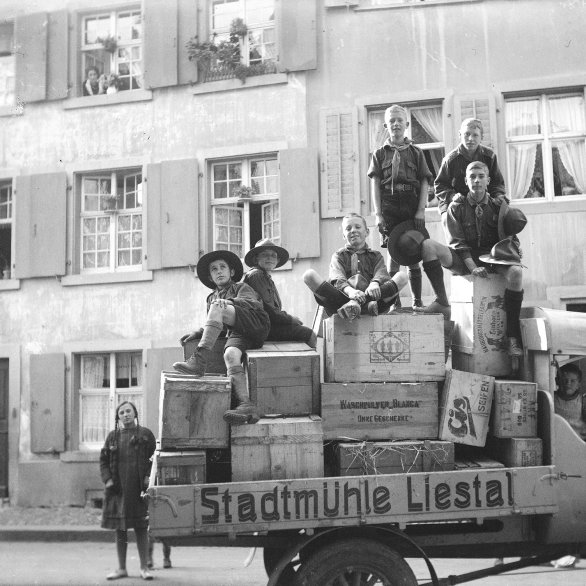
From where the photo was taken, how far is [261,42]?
12664 millimetres

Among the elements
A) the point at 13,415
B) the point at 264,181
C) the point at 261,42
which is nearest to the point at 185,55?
the point at 261,42

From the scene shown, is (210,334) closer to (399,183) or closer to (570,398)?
(399,183)

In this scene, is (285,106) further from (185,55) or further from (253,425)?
(253,425)

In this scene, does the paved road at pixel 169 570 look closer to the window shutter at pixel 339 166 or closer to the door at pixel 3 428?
the door at pixel 3 428

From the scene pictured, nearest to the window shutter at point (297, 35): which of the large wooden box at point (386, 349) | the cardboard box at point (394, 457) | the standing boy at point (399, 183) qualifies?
the standing boy at point (399, 183)

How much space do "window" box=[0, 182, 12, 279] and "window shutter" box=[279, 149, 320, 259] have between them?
4.39 meters

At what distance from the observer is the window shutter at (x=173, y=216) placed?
12258mm

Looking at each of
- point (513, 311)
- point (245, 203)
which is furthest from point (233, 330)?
point (245, 203)

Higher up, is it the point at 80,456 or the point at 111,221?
the point at 111,221

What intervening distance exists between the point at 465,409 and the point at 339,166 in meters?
6.93

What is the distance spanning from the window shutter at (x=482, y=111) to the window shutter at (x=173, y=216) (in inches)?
146

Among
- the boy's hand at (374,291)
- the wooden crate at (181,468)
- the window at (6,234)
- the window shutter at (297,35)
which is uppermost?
the window shutter at (297,35)

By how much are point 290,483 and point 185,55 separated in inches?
357

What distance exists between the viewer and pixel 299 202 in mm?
11836
